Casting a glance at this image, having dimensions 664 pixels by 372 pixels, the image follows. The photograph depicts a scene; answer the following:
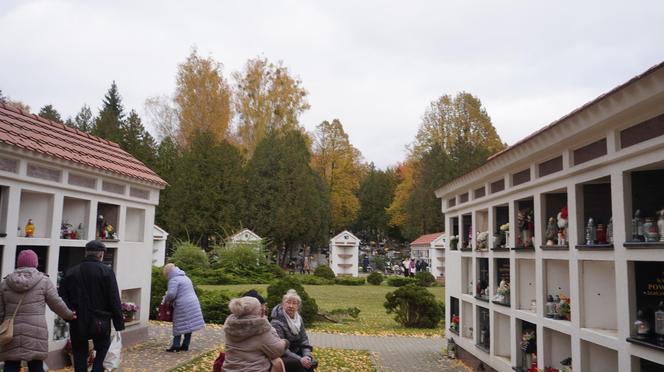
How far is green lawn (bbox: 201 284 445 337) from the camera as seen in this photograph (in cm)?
1610

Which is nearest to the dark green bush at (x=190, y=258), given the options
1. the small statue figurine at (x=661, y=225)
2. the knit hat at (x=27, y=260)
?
the knit hat at (x=27, y=260)

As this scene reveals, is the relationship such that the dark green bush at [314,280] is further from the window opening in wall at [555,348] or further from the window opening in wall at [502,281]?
the window opening in wall at [555,348]

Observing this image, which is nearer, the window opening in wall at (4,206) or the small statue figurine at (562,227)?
the small statue figurine at (562,227)

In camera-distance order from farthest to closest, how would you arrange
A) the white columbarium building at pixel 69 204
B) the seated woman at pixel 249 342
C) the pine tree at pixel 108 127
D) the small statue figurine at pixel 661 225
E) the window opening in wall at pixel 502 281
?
the pine tree at pixel 108 127, the window opening in wall at pixel 502 281, the white columbarium building at pixel 69 204, the small statue figurine at pixel 661 225, the seated woman at pixel 249 342

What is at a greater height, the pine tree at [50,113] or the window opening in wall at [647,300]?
the pine tree at [50,113]

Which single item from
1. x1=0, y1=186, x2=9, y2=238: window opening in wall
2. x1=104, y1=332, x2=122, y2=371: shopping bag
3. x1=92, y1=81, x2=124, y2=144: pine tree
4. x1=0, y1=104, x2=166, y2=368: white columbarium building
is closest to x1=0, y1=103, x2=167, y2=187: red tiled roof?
x1=0, y1=104, x2=166, y2=368: white columbarium building

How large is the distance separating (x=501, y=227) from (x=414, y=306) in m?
7.94

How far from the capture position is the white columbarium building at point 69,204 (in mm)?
7973

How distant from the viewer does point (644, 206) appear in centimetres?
579

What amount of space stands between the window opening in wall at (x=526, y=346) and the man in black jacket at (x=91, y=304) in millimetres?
5377

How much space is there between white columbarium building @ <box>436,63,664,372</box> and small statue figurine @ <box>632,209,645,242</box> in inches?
0.5

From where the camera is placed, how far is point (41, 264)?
8867 mm

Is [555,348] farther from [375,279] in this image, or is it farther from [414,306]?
[375,279]

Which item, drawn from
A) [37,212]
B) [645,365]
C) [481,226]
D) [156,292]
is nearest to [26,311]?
[37,212]
